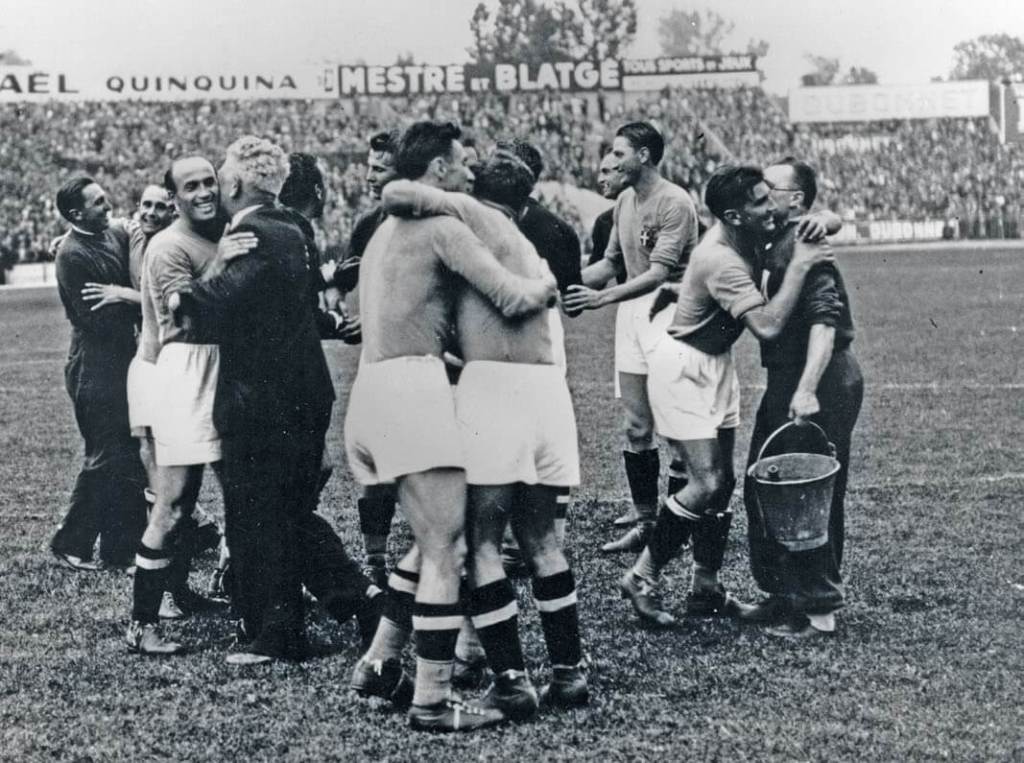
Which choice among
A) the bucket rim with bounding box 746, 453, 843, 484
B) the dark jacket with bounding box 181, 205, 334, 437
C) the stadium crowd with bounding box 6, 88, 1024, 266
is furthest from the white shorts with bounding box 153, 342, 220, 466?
the stadium crowd with bounding box 6, 88, 1024, 266

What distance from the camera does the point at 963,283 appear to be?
26.9 meters

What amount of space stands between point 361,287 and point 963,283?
23980mm

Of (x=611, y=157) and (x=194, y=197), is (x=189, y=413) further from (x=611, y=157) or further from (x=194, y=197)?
(x=611, y=157)

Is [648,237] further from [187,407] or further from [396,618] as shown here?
[396,618]

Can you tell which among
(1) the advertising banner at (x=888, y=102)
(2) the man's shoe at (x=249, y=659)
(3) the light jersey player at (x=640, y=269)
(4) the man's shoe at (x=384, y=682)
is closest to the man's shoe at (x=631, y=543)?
(3) the light jersey player at (x=640, y=269)

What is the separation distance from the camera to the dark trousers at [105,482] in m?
7.50

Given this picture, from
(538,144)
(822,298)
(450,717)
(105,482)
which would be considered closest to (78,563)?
(105,482)

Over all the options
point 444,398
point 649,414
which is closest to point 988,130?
point 649,414

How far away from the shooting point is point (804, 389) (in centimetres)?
576

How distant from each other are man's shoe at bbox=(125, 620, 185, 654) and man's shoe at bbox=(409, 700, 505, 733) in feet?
4.90

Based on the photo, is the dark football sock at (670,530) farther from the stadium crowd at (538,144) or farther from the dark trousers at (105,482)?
the stadium crowd at (538,144)

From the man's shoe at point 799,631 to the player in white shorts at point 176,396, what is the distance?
254 cm

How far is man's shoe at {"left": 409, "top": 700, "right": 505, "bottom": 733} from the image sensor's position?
4.66m

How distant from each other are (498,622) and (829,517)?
1.82m
